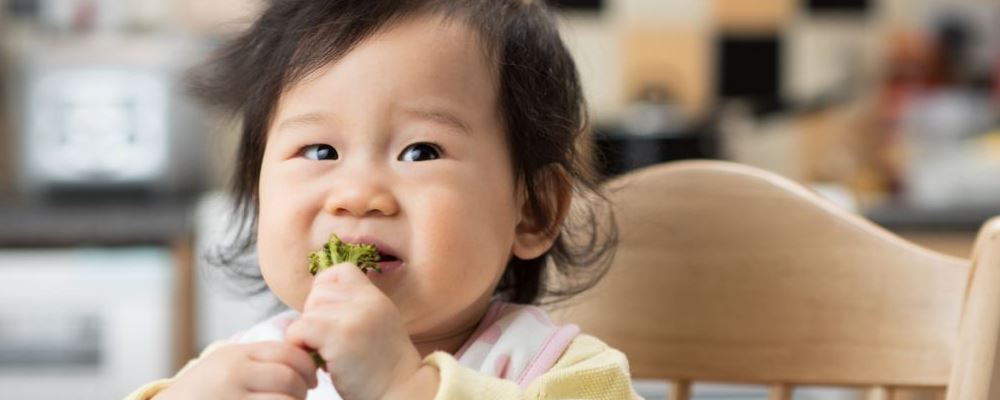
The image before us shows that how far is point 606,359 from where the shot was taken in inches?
33.1

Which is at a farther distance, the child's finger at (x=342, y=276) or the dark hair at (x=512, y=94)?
the dark hair at (x=512, y=94)

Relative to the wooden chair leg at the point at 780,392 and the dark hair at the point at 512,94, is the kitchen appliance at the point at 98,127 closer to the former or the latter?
the dark hair at the point at 512,94

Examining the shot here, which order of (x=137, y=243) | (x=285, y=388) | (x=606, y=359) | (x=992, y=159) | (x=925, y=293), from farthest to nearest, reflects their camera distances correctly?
(x=992, y=159) < (x=137, y=243) < (x=925, y=293) < (x=606, y=359) < (x=285, y=388)

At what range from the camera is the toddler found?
72 cm

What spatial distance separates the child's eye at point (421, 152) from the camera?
821mm

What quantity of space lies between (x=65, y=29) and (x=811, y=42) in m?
1.67

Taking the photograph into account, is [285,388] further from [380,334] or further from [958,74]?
[958,74]

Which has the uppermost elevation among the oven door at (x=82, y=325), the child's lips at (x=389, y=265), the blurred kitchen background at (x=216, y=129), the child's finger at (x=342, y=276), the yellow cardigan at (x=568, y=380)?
the child's finger at (x=342, y=276)

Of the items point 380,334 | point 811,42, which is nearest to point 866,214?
point 811,42

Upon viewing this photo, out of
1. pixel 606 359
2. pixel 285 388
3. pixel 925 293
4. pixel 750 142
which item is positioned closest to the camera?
pixel 285 388

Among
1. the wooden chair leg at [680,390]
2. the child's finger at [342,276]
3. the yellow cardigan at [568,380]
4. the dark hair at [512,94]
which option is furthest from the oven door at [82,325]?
the child's finger at [342,276]

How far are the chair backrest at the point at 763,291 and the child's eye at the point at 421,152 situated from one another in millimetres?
290

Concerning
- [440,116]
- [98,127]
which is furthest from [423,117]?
[98,127]

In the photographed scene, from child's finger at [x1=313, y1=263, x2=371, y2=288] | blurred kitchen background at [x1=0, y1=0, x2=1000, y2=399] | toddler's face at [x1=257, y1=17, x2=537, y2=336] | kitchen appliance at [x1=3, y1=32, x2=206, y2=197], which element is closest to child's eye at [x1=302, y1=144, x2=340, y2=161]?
toddler's face at [x1=257, y1=17, x2=537, y2=336]
